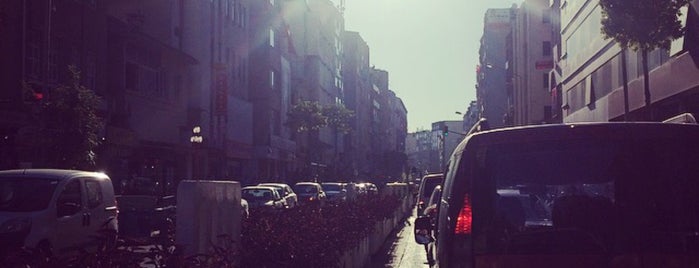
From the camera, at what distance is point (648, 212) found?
418 cm

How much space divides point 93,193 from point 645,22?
15.8 m

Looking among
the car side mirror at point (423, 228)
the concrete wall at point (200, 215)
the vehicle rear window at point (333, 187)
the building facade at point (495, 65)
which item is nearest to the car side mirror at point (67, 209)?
the concrete wall at point (200, 215)

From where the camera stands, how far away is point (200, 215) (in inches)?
266

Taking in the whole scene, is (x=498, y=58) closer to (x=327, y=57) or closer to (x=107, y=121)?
(x=327, y=57)

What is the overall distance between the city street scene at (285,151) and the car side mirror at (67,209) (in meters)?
0.03

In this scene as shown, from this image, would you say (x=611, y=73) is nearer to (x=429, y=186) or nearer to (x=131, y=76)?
(x=429, y=186)

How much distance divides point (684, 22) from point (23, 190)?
20.9 metres

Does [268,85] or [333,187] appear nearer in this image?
[333,187]

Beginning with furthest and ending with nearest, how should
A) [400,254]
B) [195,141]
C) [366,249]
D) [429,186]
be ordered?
[195,141], [429,186], [400,254], [366,249]

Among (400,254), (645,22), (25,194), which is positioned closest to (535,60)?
(645,22)

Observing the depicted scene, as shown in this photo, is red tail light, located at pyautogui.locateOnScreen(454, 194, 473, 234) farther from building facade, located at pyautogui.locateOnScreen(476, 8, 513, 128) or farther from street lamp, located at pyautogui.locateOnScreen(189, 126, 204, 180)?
building facade, located at pyautogui.locateOnScreen(476, 8, 513, 128)

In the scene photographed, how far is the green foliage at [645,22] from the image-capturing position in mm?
22125

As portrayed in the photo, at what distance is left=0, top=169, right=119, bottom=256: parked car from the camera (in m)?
11.0

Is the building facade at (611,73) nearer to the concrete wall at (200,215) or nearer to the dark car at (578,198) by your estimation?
the concrete wall at (200,215)
